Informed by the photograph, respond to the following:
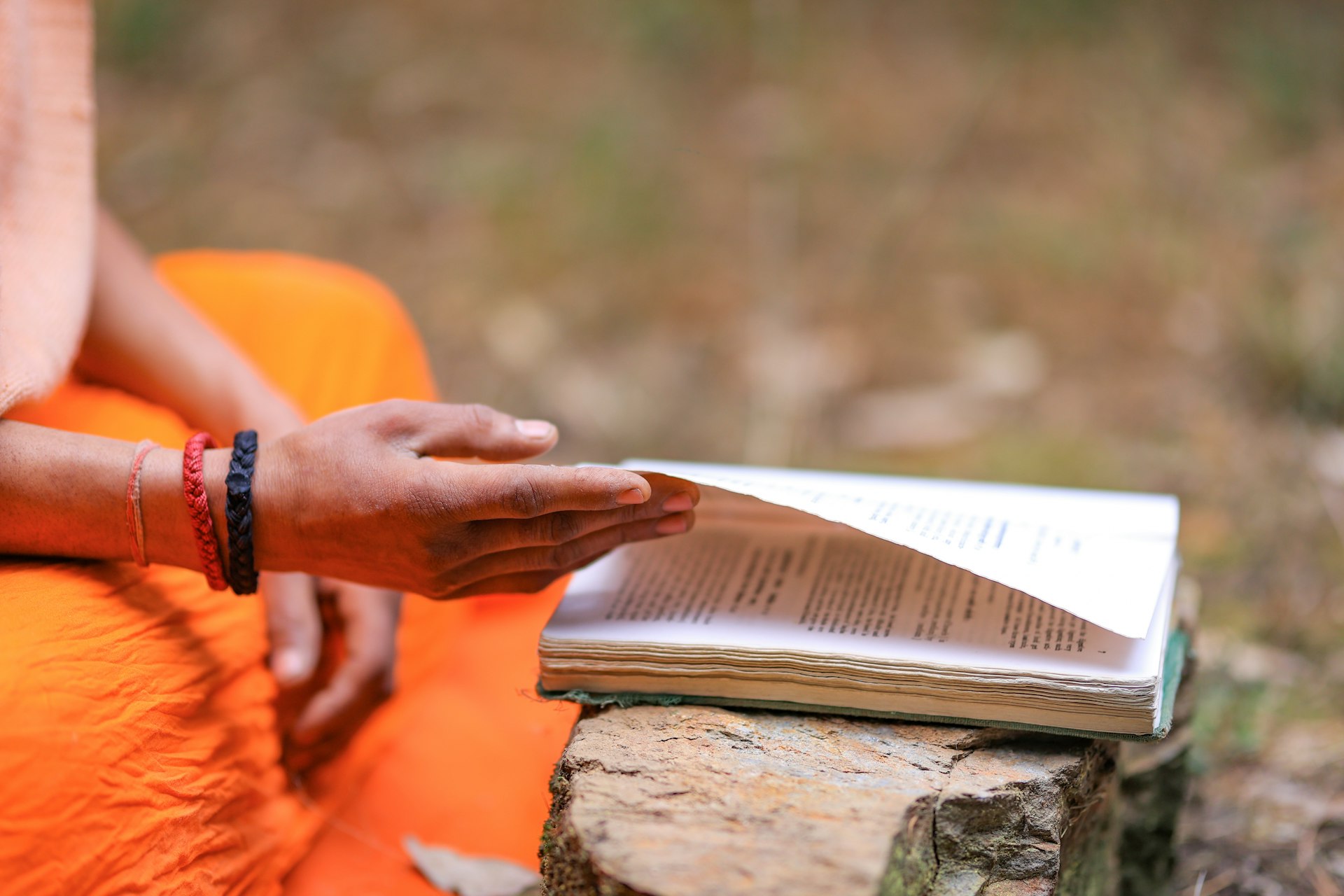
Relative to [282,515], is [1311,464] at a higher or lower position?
lower

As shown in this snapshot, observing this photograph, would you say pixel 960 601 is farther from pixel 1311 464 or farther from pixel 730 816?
pixel 1311 464

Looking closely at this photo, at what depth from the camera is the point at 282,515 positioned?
2.61ft

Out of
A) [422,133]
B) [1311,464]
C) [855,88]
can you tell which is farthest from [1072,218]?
[422,133]

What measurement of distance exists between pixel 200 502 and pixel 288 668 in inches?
9.2

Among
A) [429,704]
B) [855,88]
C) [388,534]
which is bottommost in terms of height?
[429,704]

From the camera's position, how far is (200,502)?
0.79m

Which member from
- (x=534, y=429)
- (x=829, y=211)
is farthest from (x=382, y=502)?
(x=829, y=211)

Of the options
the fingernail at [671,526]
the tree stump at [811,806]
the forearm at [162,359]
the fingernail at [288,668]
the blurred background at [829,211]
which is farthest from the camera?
the blurred background at [829,211]

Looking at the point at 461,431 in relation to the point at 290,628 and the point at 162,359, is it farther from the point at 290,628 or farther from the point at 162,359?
the point at 162,359

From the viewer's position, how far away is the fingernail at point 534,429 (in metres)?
0.85

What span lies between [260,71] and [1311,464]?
2.94m

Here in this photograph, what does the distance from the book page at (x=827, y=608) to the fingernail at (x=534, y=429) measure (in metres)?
0.15

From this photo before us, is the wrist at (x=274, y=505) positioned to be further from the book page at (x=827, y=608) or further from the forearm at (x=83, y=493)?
the book page at (x=827, y=608)

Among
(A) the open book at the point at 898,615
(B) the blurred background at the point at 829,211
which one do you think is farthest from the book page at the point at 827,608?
(B) the blurred background at the point at 829,211
